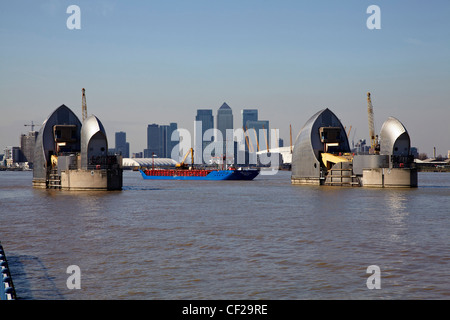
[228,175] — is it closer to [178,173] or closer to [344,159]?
[178,173]

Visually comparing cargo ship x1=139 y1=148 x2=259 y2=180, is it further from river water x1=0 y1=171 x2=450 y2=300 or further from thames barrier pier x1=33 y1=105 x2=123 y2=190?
river water x1=0 y1=171 x2=450 y2=300

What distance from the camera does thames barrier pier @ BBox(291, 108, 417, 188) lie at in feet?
280

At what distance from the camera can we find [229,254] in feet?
80.2

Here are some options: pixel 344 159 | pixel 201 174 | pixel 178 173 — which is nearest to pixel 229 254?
pixel 344 159

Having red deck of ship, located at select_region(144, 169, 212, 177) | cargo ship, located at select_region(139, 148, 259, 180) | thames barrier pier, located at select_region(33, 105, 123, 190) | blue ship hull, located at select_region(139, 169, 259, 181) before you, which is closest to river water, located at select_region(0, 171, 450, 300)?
thames barrier pier, located at select_region(33, 105, 123, 190)

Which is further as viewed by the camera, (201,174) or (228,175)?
(201,174)

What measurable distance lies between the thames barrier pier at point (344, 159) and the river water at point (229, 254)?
41.9 meters

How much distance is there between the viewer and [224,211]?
47625 millimetres

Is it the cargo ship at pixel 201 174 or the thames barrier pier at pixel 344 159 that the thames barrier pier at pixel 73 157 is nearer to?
the thames barrier pier at pixel 344 159

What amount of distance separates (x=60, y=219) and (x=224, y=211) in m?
14.2

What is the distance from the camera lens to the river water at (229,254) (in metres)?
17.8

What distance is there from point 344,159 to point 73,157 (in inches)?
1780

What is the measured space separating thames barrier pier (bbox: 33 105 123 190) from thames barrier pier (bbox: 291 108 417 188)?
35.0m

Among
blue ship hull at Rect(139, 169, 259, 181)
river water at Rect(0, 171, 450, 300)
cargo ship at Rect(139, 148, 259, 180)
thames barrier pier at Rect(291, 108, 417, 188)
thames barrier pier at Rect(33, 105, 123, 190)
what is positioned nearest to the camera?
river water at Rect(0, 171, 450, 300)
